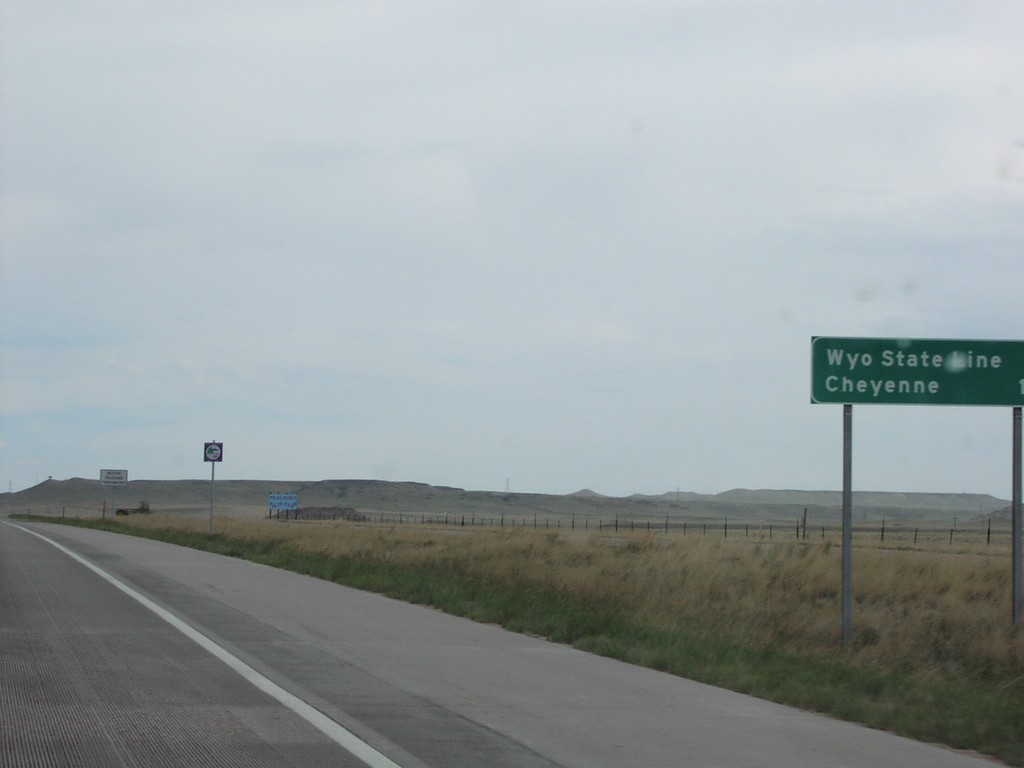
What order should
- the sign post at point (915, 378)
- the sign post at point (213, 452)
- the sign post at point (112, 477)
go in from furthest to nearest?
the sign post at point (112, 477) < the sign post at point (213, 452) < the sign post at point (915, 378)

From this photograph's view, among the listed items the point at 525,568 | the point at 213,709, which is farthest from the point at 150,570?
the point at 213,709

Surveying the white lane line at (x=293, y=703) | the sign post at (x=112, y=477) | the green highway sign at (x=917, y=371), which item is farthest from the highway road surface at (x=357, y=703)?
the sign post at (x=112, y=477)

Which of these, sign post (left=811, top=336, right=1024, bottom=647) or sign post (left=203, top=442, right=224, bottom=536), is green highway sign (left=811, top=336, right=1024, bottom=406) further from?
sign post (left=203, top=442, right=224, bottom=536)

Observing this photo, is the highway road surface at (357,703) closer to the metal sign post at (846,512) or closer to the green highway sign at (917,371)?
the metal sign post at (846,512)

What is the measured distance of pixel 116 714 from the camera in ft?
29.5

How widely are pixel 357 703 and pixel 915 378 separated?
28.5ft

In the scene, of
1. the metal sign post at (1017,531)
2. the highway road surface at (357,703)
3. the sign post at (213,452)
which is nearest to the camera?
the highway road surface at (357,703)

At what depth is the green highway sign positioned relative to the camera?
1468 cm

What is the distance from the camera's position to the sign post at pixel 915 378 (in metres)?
14.6

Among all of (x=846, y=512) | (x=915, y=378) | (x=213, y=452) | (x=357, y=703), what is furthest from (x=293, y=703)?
(x=213, y=452)

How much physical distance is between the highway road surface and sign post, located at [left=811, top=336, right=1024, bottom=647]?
4.26 metres

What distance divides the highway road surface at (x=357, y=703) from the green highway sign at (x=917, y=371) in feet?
15.2

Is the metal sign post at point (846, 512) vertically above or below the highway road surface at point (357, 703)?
above

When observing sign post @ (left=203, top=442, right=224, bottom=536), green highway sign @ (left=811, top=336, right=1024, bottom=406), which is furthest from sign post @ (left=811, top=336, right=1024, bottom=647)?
sign post @ (left=203, top=442, right=224, bottom=536)
